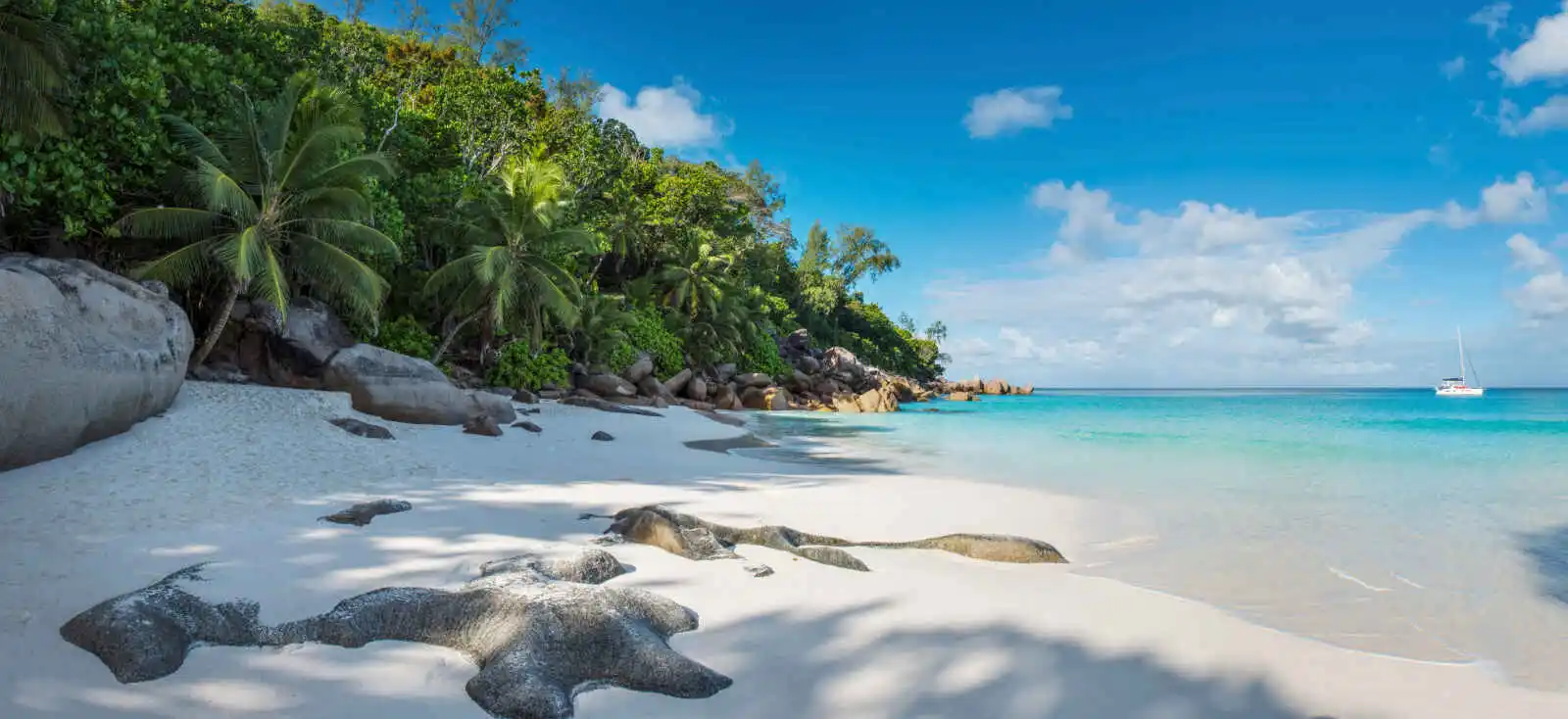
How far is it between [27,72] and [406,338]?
32.8 ft

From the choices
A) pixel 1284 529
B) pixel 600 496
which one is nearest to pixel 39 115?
pixel 600 496

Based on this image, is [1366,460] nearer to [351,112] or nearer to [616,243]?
[351,112]

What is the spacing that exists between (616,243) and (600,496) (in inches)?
887

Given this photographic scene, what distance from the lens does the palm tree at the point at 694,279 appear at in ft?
99.9

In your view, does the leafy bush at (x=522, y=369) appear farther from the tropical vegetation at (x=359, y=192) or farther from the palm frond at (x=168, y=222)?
the palm frond at (x=168, y=222)

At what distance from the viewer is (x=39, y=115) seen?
27.0 ft

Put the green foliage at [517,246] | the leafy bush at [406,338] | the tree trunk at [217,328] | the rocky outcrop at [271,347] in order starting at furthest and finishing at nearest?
the green foliage at [517,246], the leafy bush at [406,338], the rocky outcrop at [271,347], the tree trunk at [217,328]

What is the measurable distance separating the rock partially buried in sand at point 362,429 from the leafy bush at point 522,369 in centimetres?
1026

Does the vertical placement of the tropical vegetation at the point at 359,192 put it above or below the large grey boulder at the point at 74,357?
above

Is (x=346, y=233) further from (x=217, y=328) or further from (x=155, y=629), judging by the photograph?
(x=155, y=629)

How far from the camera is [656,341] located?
90.6 feet

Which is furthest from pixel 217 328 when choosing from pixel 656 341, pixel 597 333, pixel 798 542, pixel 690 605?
pixel 656 341

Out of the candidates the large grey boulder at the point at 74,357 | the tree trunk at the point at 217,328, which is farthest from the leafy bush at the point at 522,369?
the large grey boulder at the point at 74,357

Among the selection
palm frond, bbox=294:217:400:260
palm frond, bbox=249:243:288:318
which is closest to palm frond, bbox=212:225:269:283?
palm frond, bbox=249:243:288:318
